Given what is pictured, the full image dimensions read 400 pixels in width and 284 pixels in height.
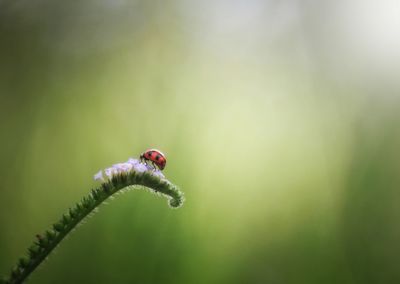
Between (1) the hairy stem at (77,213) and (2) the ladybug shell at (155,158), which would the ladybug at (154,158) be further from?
(1) the hairy stem at (77,213)

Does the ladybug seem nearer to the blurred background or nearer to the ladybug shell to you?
the ladybug shell

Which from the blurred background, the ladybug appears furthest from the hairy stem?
the blurred background

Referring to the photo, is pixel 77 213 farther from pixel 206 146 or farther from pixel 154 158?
pixel 206 146

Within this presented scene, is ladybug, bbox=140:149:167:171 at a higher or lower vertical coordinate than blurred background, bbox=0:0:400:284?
lower

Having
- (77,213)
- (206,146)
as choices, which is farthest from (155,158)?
(206,146)

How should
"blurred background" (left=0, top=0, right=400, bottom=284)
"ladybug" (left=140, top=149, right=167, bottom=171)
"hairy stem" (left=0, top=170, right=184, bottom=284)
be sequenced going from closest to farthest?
"hairy stem" (left=0, top=170, right=184, bottom=284) < "ladybug" (left=140, top=149, right=167, bottom=171) < "blurred background" (left=0, top=0, right=400, bottom=284)

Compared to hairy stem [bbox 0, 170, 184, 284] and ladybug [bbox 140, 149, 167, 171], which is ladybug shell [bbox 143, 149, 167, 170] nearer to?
ladybug [bbox 140, 149, 167, 171]

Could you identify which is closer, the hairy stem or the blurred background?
the hairy stem

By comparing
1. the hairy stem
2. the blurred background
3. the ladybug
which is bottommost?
the hairy stem

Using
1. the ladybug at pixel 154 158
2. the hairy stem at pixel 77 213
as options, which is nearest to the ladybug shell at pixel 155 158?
the ladybug at pixel 154 158

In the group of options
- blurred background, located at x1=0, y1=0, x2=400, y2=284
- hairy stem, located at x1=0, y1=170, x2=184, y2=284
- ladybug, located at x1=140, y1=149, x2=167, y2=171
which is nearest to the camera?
hairy stem, located at x1=0, y1=170, x2=184, y2=284
